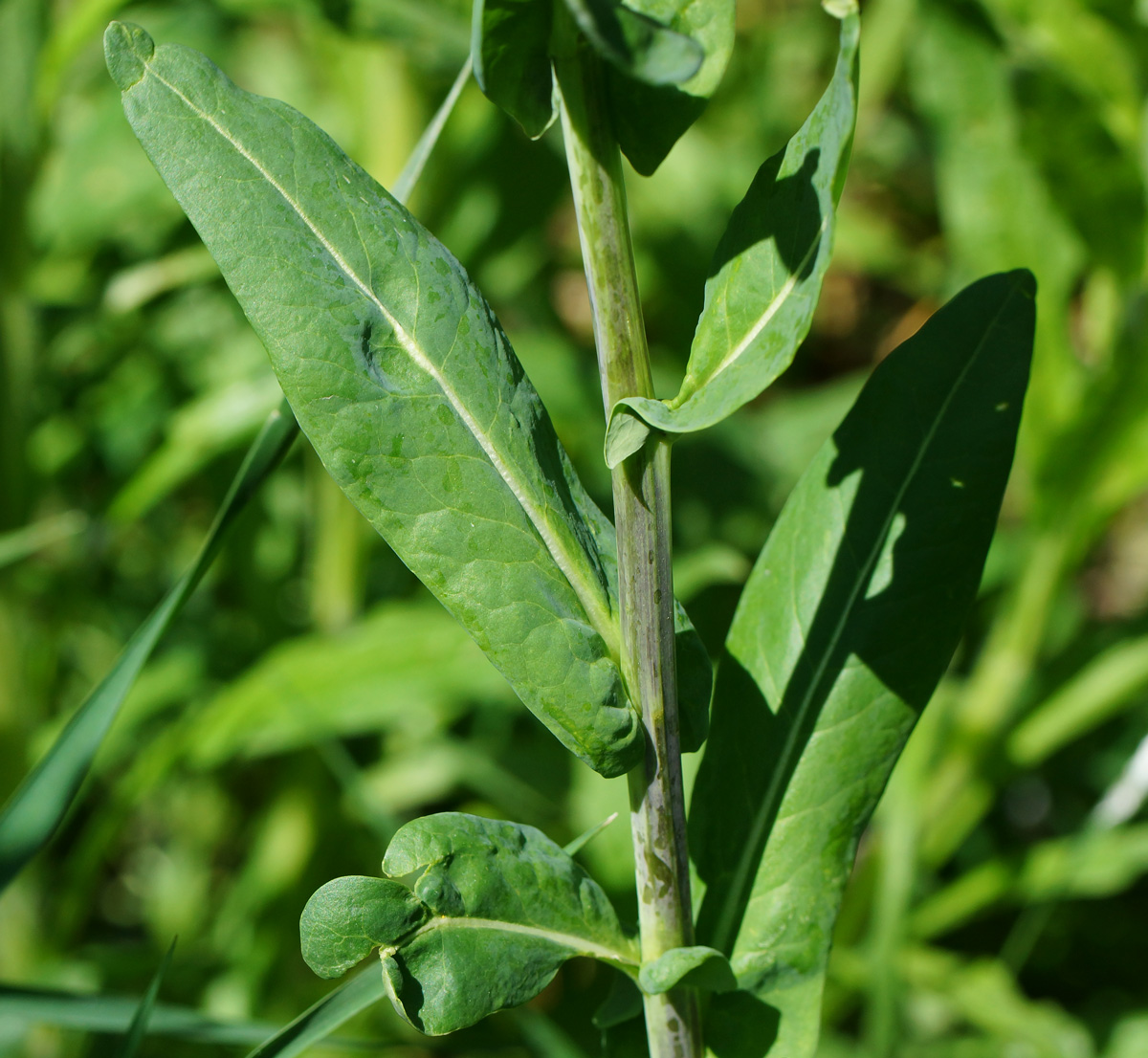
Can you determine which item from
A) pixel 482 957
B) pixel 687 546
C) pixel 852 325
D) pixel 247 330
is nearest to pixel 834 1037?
pixel 687 546

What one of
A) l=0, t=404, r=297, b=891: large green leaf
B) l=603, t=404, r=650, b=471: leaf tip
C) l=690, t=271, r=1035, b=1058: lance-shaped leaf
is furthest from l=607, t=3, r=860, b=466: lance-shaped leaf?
l=0, t=404, r=297, b=891: large green leaf

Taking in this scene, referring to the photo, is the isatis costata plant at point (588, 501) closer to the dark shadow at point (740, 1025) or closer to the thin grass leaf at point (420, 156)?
the dark shadow at point (740, 1025)

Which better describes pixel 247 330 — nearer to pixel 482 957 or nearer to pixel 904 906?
pixel 904 906

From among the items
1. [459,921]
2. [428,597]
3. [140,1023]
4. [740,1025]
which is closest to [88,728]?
[140,1023]

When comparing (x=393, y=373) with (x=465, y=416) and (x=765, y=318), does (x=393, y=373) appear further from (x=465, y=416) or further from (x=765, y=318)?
(x=765, y=318)

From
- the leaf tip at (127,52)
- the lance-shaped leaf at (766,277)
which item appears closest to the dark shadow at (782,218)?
the lance-shaped leaf at (766,277)

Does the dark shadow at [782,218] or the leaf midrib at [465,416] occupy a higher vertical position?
the dark shadow at [782,218]

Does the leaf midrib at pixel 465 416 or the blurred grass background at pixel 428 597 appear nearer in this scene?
the leaf midrib at pixel 465 416

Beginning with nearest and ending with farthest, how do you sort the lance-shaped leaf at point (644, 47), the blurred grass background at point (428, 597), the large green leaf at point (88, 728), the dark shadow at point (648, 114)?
the lance-shaped leaf at point (644, 47) → the dark shadow at point (648, 114) → the large green leaf at point (88, 728) → the blurred grass background at point (428, 597)

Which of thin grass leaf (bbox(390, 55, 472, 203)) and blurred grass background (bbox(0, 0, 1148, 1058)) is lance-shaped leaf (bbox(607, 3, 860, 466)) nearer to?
thin grass leaf (bbox(390, 55, 472, 203))

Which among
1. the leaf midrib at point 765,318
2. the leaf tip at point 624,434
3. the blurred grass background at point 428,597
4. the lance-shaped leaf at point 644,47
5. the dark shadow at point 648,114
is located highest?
the lance-shaped leaf at point 644,47
